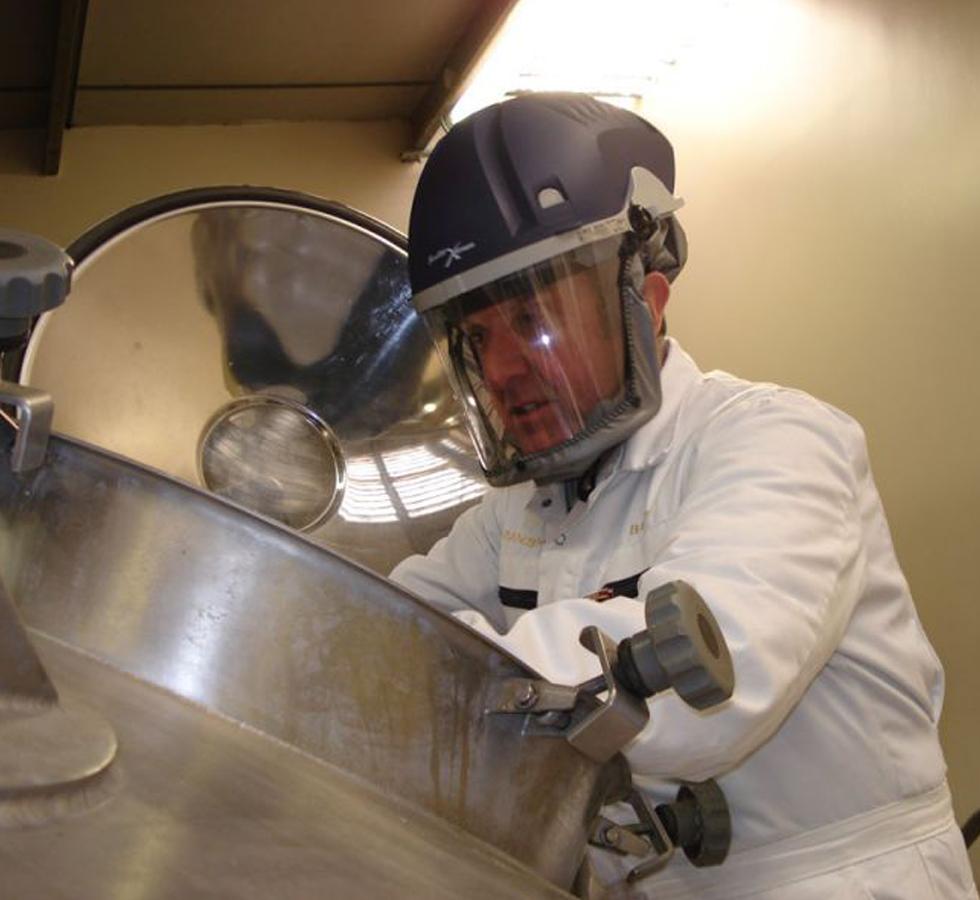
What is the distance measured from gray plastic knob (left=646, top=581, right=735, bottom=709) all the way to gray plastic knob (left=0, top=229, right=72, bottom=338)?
0.35m

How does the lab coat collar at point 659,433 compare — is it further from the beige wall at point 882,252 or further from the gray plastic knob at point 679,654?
the gray plastic knob at point 679,654

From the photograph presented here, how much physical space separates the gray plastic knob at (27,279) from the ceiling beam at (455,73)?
4.71ft

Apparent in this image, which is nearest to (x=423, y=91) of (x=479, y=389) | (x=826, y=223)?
(x=826, y=223)

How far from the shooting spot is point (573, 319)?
3.90 feet

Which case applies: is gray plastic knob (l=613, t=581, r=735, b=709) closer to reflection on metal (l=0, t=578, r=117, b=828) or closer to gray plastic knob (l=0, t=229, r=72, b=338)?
reflection on metal (l=0, t=578, r=117, b=828)

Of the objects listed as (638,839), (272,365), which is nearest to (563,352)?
(272,365)

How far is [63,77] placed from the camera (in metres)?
2.07

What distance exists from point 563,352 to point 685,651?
67 centimetres

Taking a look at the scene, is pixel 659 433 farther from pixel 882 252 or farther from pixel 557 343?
pixel 882 252

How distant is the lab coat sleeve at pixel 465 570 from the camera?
A: 138 centimetres

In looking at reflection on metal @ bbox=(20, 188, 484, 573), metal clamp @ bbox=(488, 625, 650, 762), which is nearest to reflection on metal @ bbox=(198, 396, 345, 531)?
reflection on metal @ bbox=(20, 188, 484, 573)

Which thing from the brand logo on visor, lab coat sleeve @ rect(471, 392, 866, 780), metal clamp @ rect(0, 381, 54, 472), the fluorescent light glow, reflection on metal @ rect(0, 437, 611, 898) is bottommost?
the fluorescent light glow

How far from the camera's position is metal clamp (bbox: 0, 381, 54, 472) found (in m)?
0.57

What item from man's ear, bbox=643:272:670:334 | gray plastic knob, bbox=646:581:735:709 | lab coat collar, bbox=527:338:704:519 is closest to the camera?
gray plastic knob, bbox=646:581:735:709
